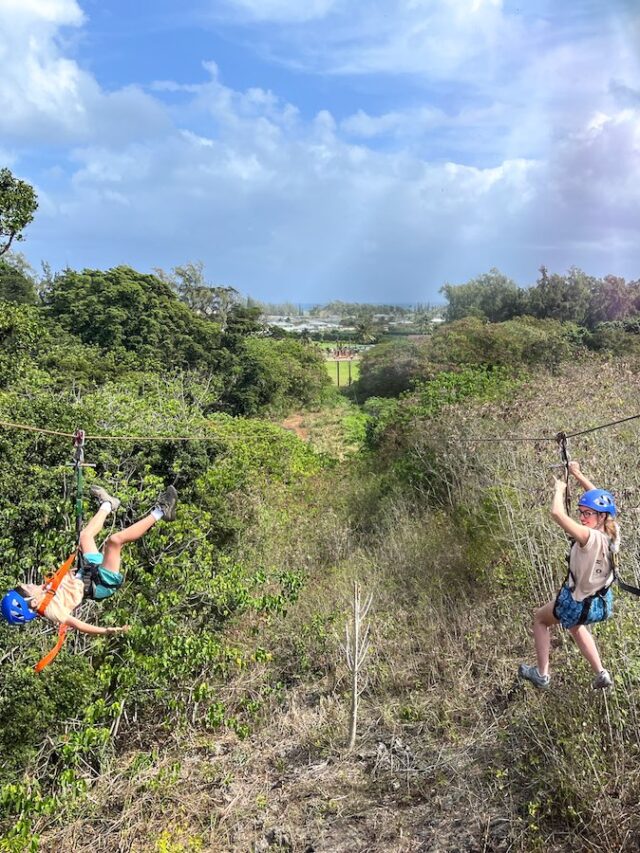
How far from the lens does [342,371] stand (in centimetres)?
4191

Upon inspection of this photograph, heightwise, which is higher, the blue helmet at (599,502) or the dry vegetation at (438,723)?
the blue helmet at (599,502)

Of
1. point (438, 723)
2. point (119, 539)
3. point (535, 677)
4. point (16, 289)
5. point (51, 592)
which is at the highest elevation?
point (16, 289)

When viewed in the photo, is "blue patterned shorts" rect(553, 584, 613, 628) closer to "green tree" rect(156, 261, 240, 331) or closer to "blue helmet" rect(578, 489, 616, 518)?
"blue helmet" rect(578, 489, 616, 518)

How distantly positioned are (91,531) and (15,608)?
67cm

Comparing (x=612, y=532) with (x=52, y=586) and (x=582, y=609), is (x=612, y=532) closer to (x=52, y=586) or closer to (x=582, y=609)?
(x=582, y=609)

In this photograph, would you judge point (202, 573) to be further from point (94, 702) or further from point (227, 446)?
point (227, 446)

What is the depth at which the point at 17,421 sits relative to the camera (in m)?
7.90

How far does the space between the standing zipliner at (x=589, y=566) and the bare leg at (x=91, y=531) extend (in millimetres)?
3006

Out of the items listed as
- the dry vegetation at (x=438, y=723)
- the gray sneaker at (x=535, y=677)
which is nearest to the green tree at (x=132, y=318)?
the dry vegetation at (x=438, y=723)

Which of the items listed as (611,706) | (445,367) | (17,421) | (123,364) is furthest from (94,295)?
(611,706)

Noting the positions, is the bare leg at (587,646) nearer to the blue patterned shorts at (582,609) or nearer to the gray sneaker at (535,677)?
the blue patterned shorts at (582,609)

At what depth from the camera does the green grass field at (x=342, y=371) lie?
37.3m

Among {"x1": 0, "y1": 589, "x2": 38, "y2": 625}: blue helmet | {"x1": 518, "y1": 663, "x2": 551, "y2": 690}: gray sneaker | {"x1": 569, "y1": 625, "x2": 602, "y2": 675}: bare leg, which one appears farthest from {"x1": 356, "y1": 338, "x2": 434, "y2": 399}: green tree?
{"x1": 0, "y1": 589, "x2": 38, "y2": 625}: blue helmet

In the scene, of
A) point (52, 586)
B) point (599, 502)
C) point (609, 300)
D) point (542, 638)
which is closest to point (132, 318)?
point (52, 586)
